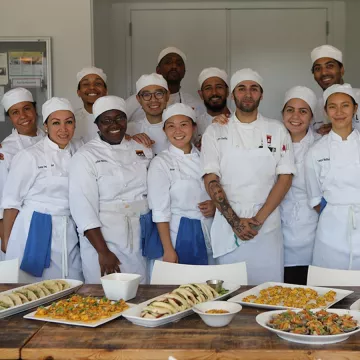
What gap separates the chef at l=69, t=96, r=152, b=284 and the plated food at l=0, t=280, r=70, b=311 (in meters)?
0.75

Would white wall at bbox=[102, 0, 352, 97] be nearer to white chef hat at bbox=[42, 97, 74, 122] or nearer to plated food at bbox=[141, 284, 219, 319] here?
white chef hat at bbox=[42, 97, 74, 122]

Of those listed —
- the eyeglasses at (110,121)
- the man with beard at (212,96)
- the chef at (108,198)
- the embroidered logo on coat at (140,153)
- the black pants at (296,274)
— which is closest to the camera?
the chef at (108,198)

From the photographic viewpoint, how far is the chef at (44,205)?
310cm

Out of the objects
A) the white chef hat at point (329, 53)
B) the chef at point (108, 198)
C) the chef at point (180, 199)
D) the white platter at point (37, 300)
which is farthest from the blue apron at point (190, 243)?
the white chef hat at point (329, 53)

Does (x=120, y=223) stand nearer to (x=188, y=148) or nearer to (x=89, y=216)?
(x=89, y=216)

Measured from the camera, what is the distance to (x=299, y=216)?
130 inches

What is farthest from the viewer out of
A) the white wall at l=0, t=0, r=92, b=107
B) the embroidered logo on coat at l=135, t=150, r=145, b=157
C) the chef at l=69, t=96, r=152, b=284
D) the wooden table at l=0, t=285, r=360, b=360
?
the white wall at l=0, t=0, r=92, b=107

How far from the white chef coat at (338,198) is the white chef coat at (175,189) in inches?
23.6

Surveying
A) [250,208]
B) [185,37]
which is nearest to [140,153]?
[250,208]

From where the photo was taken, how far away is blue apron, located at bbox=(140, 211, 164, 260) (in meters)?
3.17

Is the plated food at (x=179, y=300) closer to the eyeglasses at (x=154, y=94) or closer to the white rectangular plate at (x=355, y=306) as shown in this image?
the white rectangular plate at (x=355, y=306)

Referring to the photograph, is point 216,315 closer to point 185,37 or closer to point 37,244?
point 37,244

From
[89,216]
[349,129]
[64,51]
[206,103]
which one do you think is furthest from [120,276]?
[64,51]

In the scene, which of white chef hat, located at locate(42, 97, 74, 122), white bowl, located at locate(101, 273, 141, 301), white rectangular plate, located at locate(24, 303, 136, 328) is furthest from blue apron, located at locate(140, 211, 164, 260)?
white rectangular plate, located at locate(24, 303, 136, 328)
